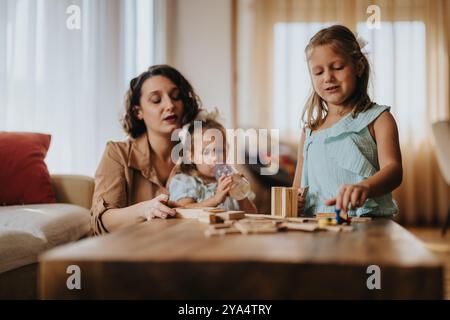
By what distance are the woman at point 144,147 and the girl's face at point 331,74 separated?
53 cm

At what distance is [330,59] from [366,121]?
0.65ft

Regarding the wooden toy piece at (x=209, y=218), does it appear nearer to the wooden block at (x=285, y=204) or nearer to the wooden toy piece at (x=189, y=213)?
the wooden toy piece at (x=189, y=213)

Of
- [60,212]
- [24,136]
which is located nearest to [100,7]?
[24,136]

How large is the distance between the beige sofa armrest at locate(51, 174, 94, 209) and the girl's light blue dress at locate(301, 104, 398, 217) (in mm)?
1115

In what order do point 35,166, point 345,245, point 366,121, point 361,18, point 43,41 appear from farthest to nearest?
point 361,18 < point 43,41 < point 35,166 < point 366,121 < point 345,245

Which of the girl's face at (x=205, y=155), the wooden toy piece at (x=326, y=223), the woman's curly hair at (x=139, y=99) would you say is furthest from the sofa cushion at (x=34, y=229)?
the wooden toy piece at (x=326, y=223)

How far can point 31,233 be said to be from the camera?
1541 millimetres

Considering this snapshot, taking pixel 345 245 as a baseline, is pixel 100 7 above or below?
above

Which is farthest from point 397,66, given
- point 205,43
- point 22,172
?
point 22,172

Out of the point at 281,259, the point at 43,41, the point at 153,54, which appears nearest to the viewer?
the point at 281,259

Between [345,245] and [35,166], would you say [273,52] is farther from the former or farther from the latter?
[345,245]

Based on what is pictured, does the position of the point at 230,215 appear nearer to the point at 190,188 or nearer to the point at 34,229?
the point at 190,188

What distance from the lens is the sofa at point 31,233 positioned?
1402 mm

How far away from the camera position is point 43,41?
2537 millimetres
